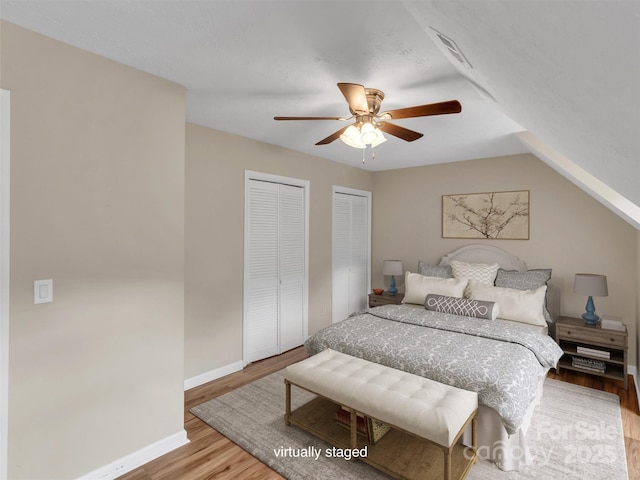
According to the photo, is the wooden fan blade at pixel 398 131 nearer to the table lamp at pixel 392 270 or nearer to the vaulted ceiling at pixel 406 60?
the vaulted ceiling at pixel 406 60

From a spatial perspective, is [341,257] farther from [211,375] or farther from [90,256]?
[90,256]

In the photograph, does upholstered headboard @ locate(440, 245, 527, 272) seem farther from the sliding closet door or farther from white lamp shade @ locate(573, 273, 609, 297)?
the sliding closet door

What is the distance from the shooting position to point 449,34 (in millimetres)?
1247

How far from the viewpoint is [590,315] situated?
10.8 ft

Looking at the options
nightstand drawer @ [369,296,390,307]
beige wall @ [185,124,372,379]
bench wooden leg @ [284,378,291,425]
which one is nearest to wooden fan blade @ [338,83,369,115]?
beige wall @ [185,124,372,379]

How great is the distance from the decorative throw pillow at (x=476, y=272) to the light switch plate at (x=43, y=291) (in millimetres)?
3665

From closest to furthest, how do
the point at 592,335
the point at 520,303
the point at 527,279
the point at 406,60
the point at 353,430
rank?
the point at 406,60 < the point at 353,430 < the point at 592,335 < the point at 520,303 < the point at 527,279

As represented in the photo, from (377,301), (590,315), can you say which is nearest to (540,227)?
(590,315)

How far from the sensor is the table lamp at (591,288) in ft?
10.4

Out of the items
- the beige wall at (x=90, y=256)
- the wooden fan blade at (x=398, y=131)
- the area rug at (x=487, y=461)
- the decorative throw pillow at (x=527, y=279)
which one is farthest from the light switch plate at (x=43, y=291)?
the decorative throw pillow at (x=527, y=279)

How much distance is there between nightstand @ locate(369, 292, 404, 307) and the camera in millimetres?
4453

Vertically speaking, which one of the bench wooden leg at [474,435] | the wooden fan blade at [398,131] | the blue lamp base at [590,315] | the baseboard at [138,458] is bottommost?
the baseboard at [138,458]

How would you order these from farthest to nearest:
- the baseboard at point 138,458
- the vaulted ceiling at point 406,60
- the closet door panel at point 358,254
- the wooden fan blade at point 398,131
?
the closet door panel at point 358,254 < the wooden fan blade at point 398,131 < the baseboard at point 138,458 < the vaulted ceiling at point 406,60

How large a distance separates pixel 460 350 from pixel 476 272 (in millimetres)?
1689
